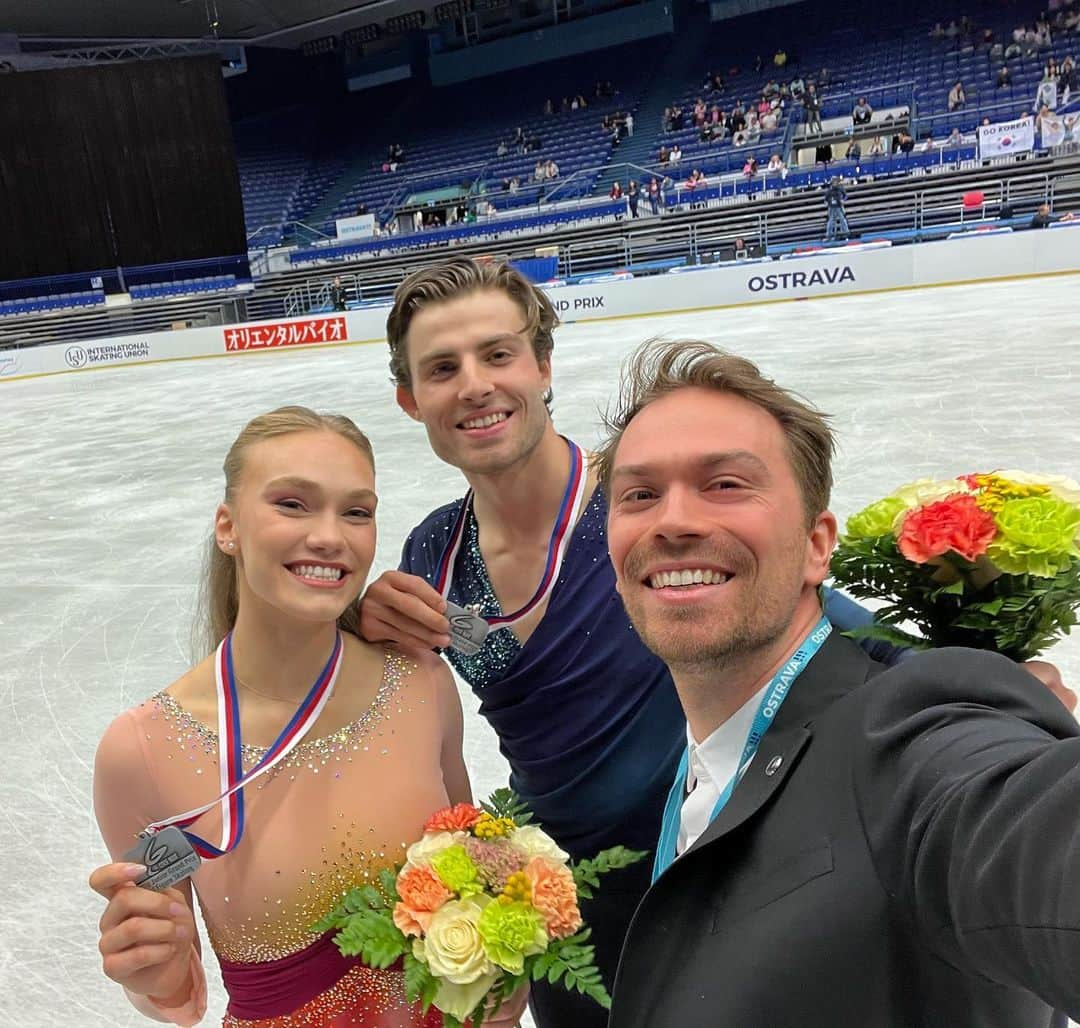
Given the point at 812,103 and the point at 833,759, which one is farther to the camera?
the point at 812,103

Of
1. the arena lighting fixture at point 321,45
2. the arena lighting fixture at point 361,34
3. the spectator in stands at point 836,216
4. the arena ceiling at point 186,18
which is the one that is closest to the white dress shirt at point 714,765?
the spectator in stands at point 836,216

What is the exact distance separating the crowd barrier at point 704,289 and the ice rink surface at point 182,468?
64 cm

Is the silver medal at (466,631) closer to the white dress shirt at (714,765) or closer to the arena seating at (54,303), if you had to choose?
the white dress shirt at (714,765)

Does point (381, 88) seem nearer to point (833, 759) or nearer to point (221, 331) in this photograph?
point (221, 331)

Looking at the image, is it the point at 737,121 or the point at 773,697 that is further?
the point at 737,121

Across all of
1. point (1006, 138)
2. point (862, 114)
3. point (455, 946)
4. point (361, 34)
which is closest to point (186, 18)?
point (361, 34)

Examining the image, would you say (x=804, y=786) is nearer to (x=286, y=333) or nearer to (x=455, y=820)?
(x=455, y=820)

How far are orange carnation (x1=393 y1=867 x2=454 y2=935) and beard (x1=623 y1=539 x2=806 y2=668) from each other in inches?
13.9

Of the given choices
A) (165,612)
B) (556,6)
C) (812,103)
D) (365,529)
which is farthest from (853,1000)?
(556,6)

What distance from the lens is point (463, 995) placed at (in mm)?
954

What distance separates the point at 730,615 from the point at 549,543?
0.65 m

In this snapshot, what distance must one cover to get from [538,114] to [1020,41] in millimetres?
12675

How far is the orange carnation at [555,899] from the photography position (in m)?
0.95

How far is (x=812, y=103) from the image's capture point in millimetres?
19469
